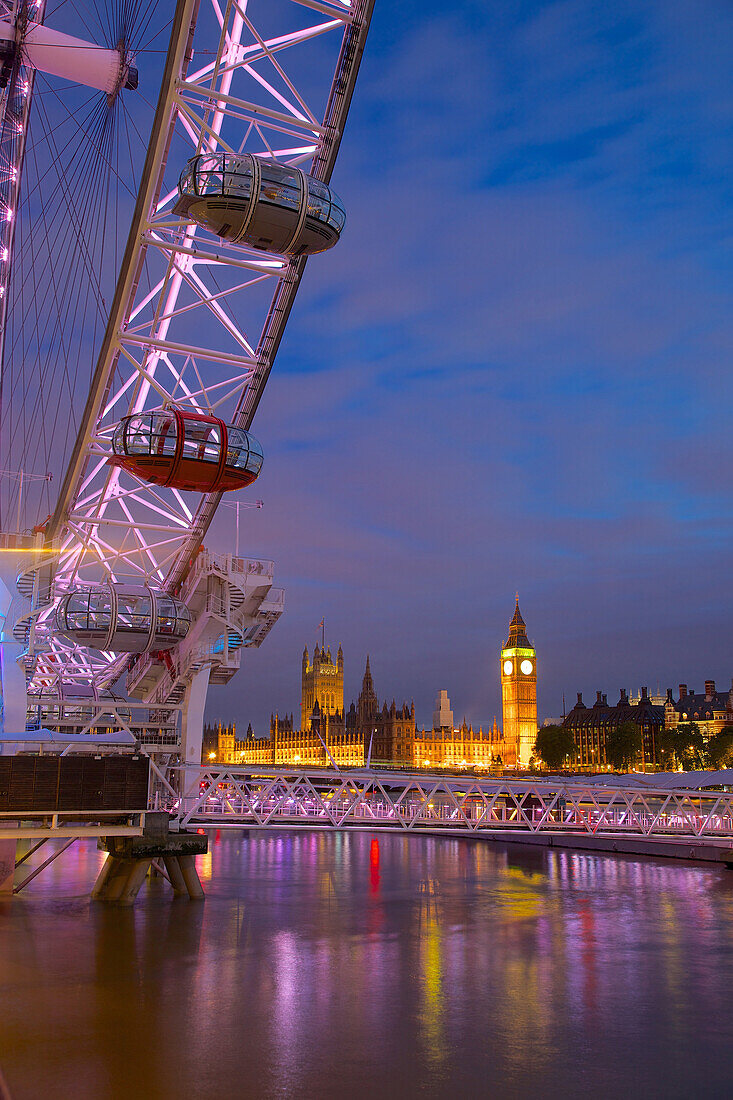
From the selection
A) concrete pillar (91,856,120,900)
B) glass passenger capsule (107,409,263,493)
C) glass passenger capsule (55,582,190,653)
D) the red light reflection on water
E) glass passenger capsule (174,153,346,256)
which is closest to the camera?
glass passenger capsule (174,153,346,256)

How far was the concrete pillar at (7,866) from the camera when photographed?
34.4 meters

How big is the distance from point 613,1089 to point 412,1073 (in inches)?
125

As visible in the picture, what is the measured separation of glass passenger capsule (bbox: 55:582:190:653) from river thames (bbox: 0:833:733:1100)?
27.5ft

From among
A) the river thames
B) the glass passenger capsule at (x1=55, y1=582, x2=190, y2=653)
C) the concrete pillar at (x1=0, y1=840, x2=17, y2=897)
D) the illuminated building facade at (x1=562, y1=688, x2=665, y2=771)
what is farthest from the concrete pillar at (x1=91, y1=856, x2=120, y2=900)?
the illuminated building facade at (x1=562, y1=688, x2=665, y2=771)

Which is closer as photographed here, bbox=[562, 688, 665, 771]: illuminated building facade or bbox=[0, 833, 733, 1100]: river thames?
bbox=[0, 833, 733, 1100]: river thames

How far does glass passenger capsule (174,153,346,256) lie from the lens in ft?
62.0

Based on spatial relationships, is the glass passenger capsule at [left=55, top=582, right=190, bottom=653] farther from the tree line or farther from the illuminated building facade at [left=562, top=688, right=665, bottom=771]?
the illuminated building facade at [left=562, top=688, right=665, bottom=771]

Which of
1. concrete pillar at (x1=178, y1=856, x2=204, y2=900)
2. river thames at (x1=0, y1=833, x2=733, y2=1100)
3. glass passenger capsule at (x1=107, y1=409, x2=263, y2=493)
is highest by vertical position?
glass passenger capsule at (x1=107, y1=409, x2=263, y2=493)

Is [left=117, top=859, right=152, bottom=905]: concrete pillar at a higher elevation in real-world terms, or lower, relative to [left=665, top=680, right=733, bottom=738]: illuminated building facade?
lower

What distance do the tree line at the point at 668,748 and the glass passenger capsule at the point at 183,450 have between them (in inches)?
4199

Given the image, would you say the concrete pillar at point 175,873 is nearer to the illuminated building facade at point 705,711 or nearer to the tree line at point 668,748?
the tree line at point 668,748

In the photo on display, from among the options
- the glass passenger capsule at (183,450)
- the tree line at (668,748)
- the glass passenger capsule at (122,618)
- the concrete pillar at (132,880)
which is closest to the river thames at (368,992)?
the concrete pillar at (132,880)

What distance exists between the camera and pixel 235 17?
21312 millimetres

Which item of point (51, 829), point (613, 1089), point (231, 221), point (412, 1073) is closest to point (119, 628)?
point (51, 829)
